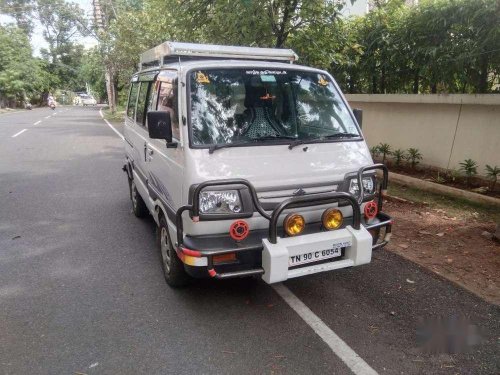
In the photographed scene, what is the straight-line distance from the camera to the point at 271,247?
300 cm

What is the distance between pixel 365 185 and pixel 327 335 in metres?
1.31

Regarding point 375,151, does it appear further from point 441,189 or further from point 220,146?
point 220,146

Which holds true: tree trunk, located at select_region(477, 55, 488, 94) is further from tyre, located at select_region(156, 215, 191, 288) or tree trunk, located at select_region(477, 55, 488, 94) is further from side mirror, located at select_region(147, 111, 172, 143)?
tyre, located at select_region(156, 215, 191, 288)

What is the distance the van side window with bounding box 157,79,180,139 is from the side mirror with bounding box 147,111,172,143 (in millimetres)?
96

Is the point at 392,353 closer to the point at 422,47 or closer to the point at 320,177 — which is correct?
the point at 320,177

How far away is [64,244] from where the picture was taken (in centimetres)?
499

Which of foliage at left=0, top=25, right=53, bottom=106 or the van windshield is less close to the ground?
foliage at left=0, top=25, right=53, bottom=106

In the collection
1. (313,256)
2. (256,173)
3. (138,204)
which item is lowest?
(138,204)

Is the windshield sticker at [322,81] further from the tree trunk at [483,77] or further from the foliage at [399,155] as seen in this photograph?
the foliage at [399,155]

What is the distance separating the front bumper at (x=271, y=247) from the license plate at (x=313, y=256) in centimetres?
4

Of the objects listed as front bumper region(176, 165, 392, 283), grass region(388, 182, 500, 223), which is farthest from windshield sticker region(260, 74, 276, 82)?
grass region(388, 182, 500, 223)

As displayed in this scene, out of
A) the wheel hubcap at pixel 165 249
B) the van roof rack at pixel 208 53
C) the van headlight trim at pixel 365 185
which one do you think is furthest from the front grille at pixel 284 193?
the van roof rack at pixel 208 53

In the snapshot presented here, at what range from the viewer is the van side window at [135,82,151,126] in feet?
16.2

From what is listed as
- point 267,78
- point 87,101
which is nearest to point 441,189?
point 267,78
